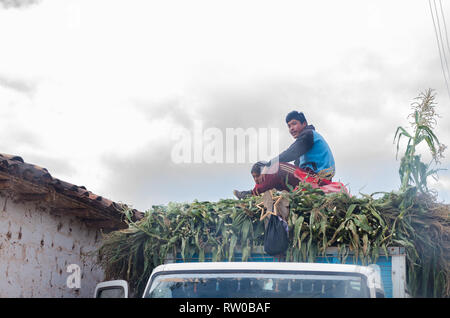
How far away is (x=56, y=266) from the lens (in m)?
6.75

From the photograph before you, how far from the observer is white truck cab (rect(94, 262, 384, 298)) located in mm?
2785

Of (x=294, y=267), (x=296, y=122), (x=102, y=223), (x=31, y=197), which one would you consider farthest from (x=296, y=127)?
(x=102, y=223)

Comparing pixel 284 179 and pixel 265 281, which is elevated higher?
pixel 284 179

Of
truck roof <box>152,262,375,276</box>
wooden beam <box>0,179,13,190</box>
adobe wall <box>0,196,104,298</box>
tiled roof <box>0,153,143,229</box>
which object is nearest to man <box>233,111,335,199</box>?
tiled roof <box>0,153,143,229</box>

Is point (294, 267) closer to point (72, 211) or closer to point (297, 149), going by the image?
point (297, 149)

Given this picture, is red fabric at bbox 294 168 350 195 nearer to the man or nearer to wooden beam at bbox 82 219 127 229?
the man

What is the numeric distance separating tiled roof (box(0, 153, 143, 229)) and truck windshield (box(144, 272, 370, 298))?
2.02 metres

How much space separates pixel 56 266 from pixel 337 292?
4.90 metres

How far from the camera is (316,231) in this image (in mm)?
3746

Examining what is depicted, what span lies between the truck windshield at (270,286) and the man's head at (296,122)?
3.00 metres

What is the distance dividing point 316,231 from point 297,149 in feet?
5.54

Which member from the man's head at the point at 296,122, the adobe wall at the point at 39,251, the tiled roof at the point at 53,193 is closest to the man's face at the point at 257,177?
the man's head at the point at 296,122
